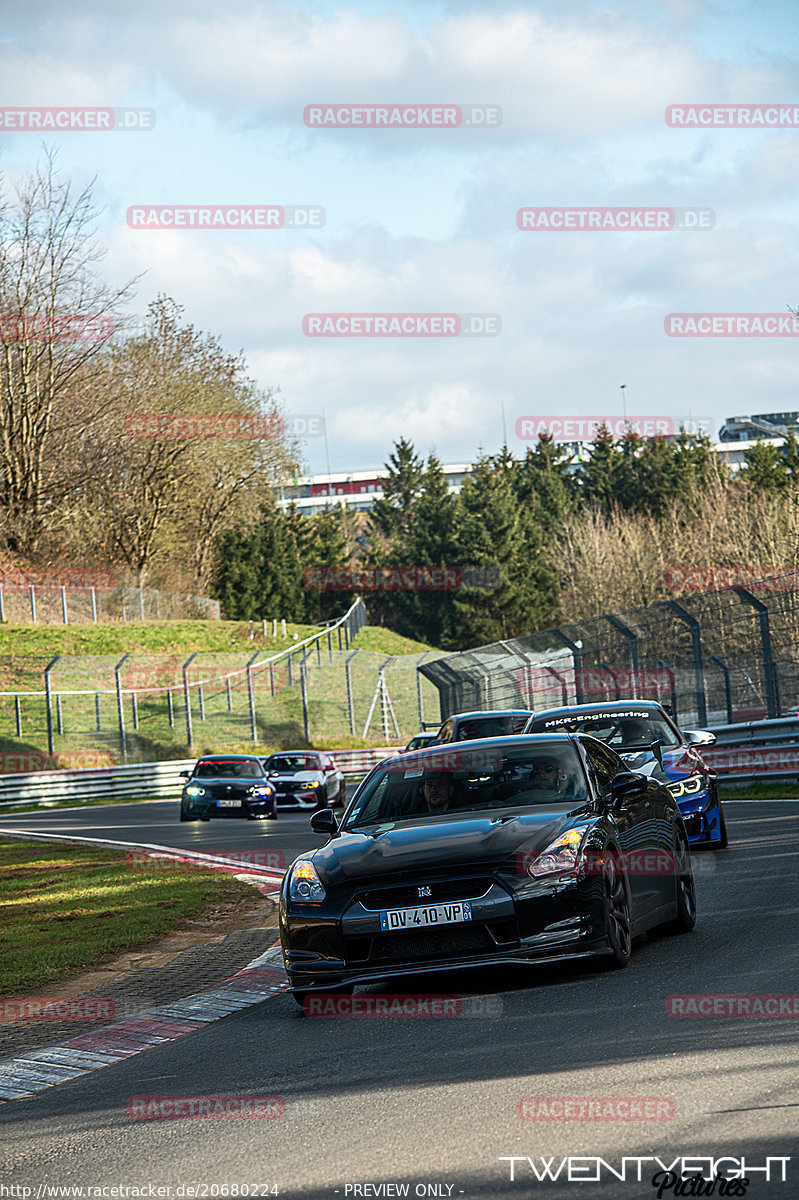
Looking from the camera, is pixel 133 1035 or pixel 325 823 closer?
pixel 133 1035

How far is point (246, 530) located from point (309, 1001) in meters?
73.6

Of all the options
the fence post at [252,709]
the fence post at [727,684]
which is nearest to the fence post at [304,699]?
the fence post at [252,709]

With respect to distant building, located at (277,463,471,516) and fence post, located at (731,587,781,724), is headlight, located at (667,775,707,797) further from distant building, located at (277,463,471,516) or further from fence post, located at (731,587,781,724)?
distant building, located at (277,463,471,516)

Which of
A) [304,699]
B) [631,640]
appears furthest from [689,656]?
[304,699]

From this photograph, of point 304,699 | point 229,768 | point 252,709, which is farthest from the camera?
point 304,699

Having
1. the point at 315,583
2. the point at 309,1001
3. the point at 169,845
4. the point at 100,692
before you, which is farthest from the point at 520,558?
the point at 309,1001

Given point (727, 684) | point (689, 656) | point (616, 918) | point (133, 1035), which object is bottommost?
point (133, 1035)

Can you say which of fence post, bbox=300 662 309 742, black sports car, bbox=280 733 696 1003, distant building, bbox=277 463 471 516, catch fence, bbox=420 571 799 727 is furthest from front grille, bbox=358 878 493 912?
distant building, bbox=277 463 471 516

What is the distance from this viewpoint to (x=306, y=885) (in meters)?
8.12

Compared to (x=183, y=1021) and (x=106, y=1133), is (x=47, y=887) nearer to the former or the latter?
(x=183, y=1021)

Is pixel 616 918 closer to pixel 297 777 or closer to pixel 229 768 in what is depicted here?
pixel 229 768

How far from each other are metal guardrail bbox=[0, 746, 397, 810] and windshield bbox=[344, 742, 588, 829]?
2886cm

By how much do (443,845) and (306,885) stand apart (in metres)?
0.80

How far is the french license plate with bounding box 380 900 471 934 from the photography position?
25.2 ft
